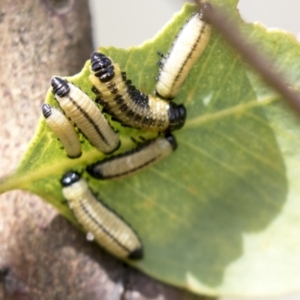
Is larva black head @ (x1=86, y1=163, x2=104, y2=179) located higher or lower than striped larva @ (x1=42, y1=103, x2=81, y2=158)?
lower

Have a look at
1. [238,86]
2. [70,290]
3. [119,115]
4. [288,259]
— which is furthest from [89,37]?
[288,259]

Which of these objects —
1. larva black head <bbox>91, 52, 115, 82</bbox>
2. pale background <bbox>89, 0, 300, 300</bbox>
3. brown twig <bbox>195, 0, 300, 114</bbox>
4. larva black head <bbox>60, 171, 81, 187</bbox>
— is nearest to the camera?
brown twig <bbox>195, 0, 300, 114</bbox>

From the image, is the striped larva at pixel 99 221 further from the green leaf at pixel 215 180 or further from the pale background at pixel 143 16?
the pale background at pixel 143 16

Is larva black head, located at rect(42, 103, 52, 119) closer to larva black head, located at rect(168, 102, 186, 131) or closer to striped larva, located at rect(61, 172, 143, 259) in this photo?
striped larva, located at rect(61, 172, 143, 259)

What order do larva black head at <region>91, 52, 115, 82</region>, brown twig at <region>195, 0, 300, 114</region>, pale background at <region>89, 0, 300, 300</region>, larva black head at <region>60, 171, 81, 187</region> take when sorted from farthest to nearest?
pale background at <region>89, 0, 300, 300</region>, larva black head at <region>60, 171, 81, 187</region>, larva black head at <region>91, 52, 115, 82</region>, brown twig at <region>195, 0, 300, 114</region>

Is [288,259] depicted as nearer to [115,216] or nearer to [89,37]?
[115,216]

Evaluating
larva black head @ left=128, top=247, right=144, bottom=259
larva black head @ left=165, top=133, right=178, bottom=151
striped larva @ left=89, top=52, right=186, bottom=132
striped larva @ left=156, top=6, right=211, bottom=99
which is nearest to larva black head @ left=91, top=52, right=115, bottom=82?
striped larva @ left=89, top=52, right=186, bottom=132

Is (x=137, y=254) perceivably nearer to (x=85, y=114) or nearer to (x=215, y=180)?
(x=215, y=180)

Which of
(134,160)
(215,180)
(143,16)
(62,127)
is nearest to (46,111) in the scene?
(62,127)

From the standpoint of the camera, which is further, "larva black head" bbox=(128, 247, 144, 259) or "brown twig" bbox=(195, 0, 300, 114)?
"larva black head" bbox=(128, 247, 144, 259)
